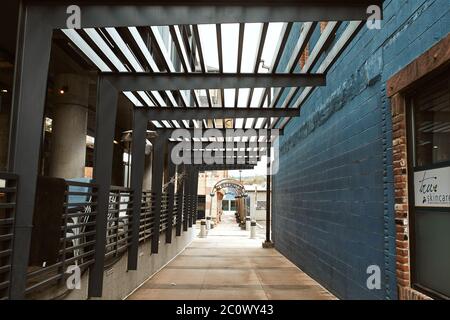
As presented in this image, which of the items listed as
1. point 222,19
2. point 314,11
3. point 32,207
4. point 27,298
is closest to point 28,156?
point 32,207

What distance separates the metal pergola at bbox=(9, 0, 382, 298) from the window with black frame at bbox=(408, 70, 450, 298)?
146 centimetres

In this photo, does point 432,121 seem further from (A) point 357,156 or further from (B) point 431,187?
(A) point 357,156

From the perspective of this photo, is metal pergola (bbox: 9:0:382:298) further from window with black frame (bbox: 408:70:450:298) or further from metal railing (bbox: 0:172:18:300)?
window with black frame (bbox: 408:70:450:298)

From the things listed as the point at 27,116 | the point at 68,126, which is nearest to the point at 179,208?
the point at 68,126

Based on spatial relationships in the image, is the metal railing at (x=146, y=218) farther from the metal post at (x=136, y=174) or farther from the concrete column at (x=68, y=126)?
the concrete column at (x=68, y=126)

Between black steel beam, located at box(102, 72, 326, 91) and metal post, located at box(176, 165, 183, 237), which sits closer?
black steel beam, located at box(102, 72, 326, 91)

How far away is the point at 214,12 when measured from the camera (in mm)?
4660

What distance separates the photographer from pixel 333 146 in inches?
286

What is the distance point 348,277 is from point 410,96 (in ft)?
10.6

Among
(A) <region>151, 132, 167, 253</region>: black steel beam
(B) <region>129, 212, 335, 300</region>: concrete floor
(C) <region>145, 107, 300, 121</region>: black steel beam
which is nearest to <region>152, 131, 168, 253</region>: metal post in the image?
(A) <region>151, 132, 167, 253</region>: black steel beam

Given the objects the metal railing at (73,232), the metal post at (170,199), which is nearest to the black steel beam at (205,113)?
the metal railing at (73,232)

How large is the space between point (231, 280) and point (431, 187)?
5777mm

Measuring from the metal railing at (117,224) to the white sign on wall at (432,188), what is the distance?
4.40 metres

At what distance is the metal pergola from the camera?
3.99m
